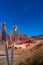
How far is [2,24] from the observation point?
26.7ft

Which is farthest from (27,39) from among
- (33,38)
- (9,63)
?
(9,63)

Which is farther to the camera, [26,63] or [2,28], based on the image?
[2,28]

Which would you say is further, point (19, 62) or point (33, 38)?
point (33, 38)

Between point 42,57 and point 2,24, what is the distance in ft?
6.81

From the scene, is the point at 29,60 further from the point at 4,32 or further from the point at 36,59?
the point at 4,32

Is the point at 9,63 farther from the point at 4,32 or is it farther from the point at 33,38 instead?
the point at 33,38

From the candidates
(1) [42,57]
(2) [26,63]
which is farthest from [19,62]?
(1) [42,57]

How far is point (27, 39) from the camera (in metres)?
16.4

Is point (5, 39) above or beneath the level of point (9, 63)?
above

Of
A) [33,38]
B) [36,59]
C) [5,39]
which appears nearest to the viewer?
[36,59]

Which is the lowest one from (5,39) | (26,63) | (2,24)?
(26,63)

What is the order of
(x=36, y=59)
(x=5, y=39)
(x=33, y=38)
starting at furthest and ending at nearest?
(x=33, y=38) < (x=5, y=39) < (x=36, y=59)

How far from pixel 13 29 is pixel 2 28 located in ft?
1.42

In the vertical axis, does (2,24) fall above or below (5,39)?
above
